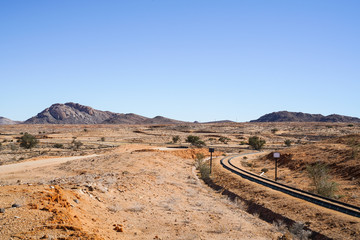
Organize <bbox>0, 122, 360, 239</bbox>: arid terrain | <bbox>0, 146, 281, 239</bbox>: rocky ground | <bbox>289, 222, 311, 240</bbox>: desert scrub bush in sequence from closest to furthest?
<bbox>0, 146, 281, 239</bbox>: rocky ground → <bbox>0, 122, 360, 239</bbox>: arid terrain → <bbox>289, 222, 311, 240</bbox>: desert scrub bush

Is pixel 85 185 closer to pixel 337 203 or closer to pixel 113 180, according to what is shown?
pixel 113 180

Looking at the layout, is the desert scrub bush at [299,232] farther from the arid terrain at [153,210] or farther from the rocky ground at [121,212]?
the rocky ground at [121,212]

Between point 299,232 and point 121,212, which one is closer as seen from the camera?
point 299,232

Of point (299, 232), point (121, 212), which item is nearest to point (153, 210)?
point (121, 212)

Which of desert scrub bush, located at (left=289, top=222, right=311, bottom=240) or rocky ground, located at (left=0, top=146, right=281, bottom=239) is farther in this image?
desert scrub bush, located at (left=289, top=222, right=311, bottom=240)

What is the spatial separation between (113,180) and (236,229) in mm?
9873

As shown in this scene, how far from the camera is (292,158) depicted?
40.1 m

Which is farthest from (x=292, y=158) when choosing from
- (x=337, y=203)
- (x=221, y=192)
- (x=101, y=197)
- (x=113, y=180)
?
(x=101, y=197)

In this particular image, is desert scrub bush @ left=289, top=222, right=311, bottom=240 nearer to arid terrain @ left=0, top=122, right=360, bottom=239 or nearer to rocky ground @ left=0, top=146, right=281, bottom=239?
arid terrain @ left=0, top=122, right=360, bottom=239

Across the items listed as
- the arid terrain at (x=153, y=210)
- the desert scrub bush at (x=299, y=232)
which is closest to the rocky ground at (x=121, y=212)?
the arid terrain at (x=153, y=210)

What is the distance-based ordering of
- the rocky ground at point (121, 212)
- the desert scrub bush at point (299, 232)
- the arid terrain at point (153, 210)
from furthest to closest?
the desert scrub bush at point (299, 232)
the arid terrain at point (153, 210)
the rocky ground at point (121, 212)

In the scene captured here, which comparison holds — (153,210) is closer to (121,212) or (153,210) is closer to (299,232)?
(121,212)

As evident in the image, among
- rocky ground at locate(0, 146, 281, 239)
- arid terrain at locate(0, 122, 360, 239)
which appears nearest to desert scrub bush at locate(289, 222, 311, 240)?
arid terrain at locate(0, 122, 360, 239)

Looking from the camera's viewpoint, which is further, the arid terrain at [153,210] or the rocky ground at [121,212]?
the arid terrain at [153,210]
